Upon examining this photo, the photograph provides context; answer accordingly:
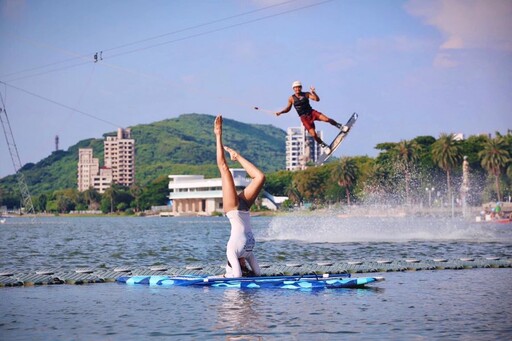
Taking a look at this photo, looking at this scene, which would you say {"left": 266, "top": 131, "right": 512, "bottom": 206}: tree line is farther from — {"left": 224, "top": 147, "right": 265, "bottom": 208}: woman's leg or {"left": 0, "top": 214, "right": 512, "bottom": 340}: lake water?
{"left": 224, "top": 147, "right": 265, "bottom": 208}: woman's leg

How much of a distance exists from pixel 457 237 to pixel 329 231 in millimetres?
16401

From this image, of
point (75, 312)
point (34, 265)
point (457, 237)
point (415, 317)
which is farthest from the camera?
point (457, 237)

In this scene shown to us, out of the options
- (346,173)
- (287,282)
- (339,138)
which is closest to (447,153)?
(346,173)

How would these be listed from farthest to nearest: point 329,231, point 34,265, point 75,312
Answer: point 329,231 → point 34,265 → point 75,312

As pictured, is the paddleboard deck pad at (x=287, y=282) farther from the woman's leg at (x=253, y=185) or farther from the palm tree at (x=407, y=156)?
the palm tree at (x=407, y=156)

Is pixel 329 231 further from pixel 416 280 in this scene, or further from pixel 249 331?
pixel 249 331

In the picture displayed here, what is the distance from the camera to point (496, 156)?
513 feet

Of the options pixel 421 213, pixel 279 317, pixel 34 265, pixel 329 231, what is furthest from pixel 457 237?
pixel 421 213

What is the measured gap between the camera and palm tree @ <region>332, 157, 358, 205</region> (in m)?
191

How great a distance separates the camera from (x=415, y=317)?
65.3ft

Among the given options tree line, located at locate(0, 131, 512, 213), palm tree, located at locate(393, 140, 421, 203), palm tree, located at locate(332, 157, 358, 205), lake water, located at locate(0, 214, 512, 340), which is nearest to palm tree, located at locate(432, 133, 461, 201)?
tree line, located at locate(0, 131, 512, 213)

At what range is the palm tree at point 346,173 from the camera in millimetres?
191125

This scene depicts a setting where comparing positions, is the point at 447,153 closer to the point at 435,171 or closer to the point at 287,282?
the point at 435,171

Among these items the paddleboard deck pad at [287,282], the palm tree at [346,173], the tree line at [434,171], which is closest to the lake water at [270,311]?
the paddleboard deck pad at [287,282]
